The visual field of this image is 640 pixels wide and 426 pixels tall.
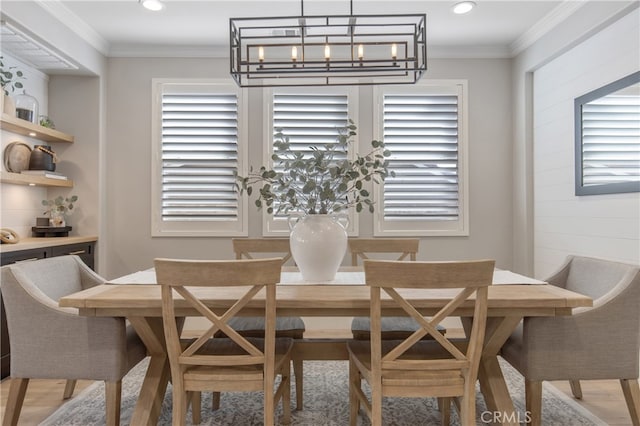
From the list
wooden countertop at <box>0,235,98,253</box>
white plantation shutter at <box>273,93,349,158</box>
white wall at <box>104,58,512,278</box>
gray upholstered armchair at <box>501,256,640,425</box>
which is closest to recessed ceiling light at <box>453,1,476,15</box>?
white wall at <box>104,58,512,278</box>

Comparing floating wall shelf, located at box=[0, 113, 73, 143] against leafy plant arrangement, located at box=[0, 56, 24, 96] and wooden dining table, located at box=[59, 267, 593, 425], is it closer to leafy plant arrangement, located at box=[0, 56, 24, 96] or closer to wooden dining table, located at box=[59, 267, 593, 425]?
leafy plant arrangement, located at box=[0, 56, 24, 96]

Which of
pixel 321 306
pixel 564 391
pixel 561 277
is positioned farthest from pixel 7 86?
pixel 564 391

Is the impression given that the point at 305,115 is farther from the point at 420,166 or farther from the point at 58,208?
the point at 58,208

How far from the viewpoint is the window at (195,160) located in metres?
4.03

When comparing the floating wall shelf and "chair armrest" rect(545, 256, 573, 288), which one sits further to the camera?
the floating wall shelf

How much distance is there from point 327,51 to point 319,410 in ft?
6.48

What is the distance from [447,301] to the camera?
5.75 ft

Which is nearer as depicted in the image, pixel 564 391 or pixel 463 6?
pixel 564 391

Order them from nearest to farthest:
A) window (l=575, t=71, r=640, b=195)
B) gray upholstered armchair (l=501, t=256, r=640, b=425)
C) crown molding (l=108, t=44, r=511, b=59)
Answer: gray upholstered armchair (l=501, t=256, r=640, b=425)
window (l=575, t=71, r=640, b=195)
crown molding (l=108, t=44, r=511, b=59)

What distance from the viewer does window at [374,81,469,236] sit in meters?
4.06

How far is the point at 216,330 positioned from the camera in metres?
1.70

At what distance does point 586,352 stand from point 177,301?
1.81 metres

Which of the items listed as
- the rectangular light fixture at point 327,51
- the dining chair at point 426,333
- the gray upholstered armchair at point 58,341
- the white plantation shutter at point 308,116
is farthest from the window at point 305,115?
the dining chair at point 426,333

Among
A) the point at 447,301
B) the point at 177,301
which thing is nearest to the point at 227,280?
the point at 177,301
